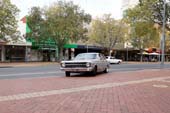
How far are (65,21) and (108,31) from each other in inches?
649

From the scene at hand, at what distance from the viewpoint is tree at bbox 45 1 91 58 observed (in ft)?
166

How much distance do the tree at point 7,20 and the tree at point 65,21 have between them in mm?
6511

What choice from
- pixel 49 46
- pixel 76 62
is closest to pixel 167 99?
pixel 76 62

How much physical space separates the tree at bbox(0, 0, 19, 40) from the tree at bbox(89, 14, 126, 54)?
74.4ft

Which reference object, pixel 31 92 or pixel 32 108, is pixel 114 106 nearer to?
pixel 32 108

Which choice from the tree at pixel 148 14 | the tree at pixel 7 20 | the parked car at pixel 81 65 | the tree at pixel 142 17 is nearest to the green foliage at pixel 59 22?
the tree at pixel 7 20

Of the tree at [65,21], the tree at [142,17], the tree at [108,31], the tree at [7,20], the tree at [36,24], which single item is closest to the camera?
the tree at [142,17]

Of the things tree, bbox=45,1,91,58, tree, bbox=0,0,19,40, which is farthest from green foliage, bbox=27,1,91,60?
tree, bbox=0,0,19,40

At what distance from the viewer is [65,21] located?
1998 inches

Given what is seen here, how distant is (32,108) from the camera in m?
8.82

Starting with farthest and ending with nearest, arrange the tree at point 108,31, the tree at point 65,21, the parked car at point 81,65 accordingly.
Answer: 1. the tree at point 108,31
2. the tree at point 65,21
3. the parked car at point 81,65

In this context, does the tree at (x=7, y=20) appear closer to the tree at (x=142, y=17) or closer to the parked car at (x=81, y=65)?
the tree at (x=142, y=17)

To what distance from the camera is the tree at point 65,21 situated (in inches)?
1991

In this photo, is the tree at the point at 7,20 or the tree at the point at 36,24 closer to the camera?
the tree at the point at 7,20
